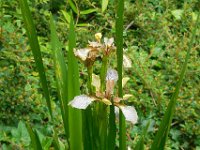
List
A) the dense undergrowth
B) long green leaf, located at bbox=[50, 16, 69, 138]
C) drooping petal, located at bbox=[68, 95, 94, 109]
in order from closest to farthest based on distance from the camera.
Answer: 1. drooping petal, located at bbox=[68, 95, 94, 109]
2. long green leaf, located at bbox=[50, 16, 69, 138]
3. the dense undergrowth

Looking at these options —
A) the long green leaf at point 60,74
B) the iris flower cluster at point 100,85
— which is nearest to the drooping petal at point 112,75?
the iris flower cluster at point 100,85

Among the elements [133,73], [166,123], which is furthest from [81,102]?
[133,73]

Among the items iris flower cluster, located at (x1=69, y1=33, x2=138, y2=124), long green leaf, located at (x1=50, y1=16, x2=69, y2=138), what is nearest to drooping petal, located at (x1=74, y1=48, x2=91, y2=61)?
iris flower cluster, located at (x1=69, y1=33, x2=138, y2=124)

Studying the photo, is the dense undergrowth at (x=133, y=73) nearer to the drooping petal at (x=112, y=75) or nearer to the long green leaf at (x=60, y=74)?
the long green leaf at (x=60, y=74)

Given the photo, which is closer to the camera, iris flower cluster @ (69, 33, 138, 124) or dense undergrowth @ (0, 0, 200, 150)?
iris flower cluster @ (69, 33, 138, 124)

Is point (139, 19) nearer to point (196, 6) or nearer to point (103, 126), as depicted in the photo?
point (196, 6)

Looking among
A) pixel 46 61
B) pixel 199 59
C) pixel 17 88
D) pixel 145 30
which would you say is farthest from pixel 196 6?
pixel 17 88

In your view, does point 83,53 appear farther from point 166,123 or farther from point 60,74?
point 166,123

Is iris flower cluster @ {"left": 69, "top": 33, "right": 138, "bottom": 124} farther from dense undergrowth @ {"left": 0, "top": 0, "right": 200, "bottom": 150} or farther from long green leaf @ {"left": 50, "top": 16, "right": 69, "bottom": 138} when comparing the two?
dense undergrowth @ {"left": 0, "top": 0, "right": 200, "bottom": 150}
